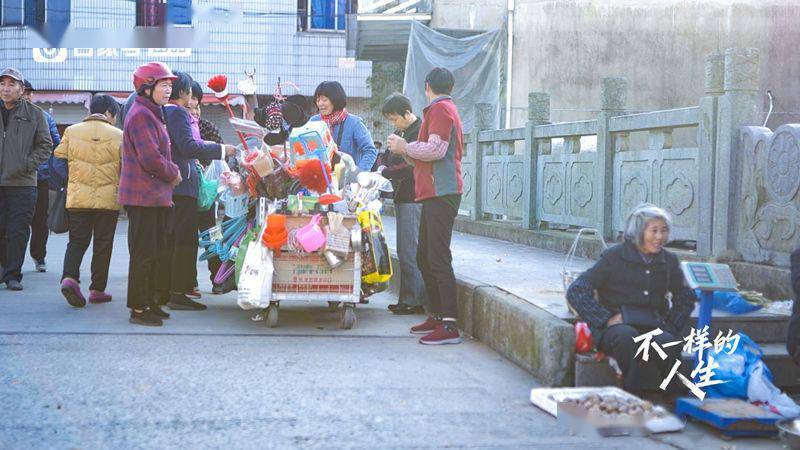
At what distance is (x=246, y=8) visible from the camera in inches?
1002

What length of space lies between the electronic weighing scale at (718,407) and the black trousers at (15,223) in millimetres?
6232

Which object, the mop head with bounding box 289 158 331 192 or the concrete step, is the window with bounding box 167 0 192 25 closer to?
the mop head with bounding box 289 158 331 192

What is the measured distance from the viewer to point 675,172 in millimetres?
8766

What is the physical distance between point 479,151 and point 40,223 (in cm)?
676

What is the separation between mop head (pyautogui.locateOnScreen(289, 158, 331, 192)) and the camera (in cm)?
728

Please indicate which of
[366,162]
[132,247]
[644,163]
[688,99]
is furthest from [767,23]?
[132,247]

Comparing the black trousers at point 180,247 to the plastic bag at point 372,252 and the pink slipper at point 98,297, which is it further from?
the plastic bag at point 372,252

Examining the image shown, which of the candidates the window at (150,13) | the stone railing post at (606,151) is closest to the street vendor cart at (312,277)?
the stone railing post at (606,151)

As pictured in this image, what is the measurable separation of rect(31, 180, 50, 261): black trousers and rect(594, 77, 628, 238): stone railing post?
19.2ft

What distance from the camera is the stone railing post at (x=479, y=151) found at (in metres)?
14.8

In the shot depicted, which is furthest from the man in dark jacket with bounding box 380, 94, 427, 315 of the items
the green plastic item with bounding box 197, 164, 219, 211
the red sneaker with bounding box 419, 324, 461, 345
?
the green plastic item with bounding box 197, 164, 219, 211

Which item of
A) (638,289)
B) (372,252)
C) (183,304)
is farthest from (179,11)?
(638,289)

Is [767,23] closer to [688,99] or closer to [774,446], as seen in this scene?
[688,99]

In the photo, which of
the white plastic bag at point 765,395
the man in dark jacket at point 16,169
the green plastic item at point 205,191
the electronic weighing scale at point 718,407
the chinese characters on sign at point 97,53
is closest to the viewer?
the electronic weighing scale at point 718,407
